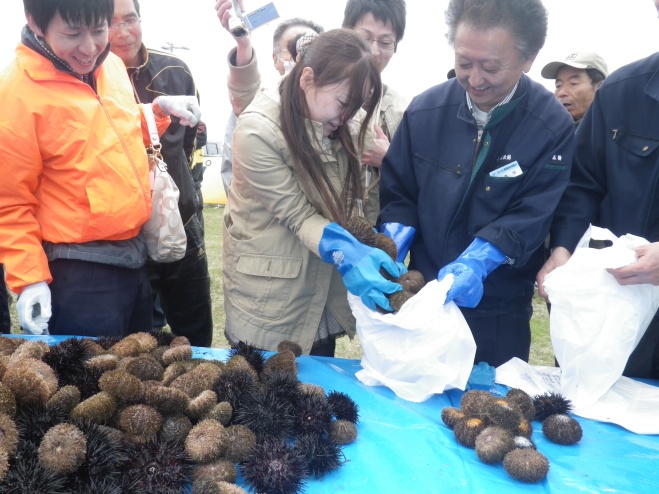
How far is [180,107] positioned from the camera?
7.75 feet

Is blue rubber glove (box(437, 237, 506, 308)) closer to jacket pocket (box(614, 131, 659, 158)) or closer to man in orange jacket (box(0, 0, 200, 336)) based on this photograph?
jacket pocket (box(614, 131, 659, 158))

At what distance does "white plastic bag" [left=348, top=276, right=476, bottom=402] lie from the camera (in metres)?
1.74

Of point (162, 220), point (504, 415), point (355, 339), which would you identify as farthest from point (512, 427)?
point (355, 339)

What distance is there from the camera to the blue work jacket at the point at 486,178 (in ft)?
6.30

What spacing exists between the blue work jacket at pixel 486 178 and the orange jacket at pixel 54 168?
0.96 m

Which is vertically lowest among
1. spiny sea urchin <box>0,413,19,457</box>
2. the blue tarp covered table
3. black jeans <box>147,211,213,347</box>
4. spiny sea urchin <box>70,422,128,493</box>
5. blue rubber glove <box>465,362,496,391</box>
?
black jeans <box>147,211,213,347</box>

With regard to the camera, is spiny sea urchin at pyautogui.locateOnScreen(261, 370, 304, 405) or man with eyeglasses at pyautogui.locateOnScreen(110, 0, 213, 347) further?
man with eyeglasses at pyautogui.locateOnScreen(110, 0, 213, 347)

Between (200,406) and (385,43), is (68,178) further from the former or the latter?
(385,43)

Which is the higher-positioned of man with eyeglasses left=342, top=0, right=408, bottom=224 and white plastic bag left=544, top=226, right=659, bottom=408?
man with eyeglasses left=342, top=0, right=408, bottom=224

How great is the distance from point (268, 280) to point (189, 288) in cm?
109

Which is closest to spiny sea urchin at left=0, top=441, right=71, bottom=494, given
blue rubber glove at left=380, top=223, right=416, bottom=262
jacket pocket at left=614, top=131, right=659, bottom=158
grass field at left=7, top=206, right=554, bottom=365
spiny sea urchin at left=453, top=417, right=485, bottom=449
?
spiny sea urchin at left=453, top=417, right=485, bottom=449

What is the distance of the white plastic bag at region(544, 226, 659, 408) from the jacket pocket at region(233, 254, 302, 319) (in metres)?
0.89

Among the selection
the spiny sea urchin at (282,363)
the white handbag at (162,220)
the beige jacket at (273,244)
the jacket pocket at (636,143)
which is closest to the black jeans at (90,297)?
the white handbag at (162,220)

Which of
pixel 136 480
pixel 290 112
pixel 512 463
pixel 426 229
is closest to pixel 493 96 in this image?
pixel 426 229
